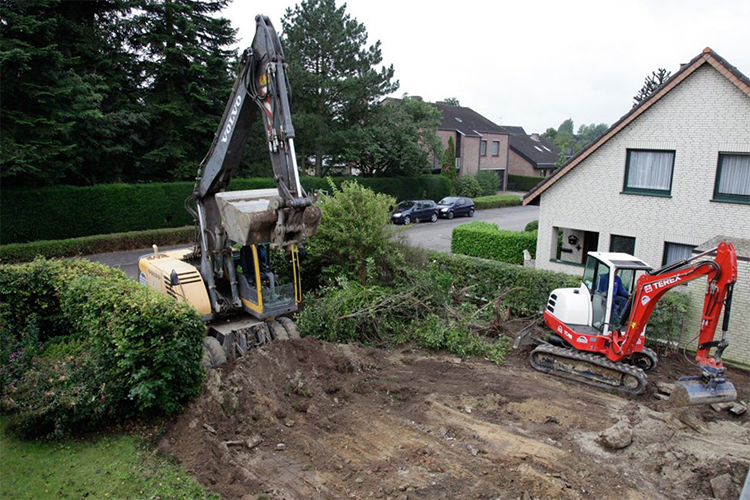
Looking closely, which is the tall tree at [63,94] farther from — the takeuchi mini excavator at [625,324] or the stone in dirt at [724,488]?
the stone in dirt at [724,488]

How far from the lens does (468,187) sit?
47.7 metres

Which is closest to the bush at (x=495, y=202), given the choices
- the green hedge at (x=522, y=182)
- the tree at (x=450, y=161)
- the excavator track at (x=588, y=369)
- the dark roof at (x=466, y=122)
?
the tree at (x=450, y=161)

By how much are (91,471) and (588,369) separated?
9134 millimetres

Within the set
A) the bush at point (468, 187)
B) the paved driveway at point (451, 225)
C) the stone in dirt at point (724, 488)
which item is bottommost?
the stone in dirt at point (724, 488)

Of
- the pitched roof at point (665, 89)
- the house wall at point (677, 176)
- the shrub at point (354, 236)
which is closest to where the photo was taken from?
the pitched roof at point (665, 89)

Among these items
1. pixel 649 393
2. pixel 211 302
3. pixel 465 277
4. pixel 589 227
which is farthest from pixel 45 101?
pixel 649 393

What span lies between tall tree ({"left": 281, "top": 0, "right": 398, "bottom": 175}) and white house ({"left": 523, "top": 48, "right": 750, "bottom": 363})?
18.6 m

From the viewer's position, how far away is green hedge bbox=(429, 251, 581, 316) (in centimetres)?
1451

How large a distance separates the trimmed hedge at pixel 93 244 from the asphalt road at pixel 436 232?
1.33ft

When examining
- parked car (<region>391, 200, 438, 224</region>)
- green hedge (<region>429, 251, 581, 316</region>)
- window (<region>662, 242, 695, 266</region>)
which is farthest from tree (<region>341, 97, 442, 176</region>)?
window (<region>662, 242, 695, 266</region>)

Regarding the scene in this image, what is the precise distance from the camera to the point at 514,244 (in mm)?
20953

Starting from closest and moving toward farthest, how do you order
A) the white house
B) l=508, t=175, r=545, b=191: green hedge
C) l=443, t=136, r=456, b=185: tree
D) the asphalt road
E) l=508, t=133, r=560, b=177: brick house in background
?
the white house, the asphalt road, l=443, t=136, r=456, b=185: tree, l=508, t=175, r=545, b=191: green hedge, l=508, t=133, r=560, b=177: brick house in background

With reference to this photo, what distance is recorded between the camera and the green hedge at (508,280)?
14.5 m

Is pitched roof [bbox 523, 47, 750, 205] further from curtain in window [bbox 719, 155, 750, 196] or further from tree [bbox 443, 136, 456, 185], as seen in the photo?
tree [bbox 443, 136, 456, 185]
